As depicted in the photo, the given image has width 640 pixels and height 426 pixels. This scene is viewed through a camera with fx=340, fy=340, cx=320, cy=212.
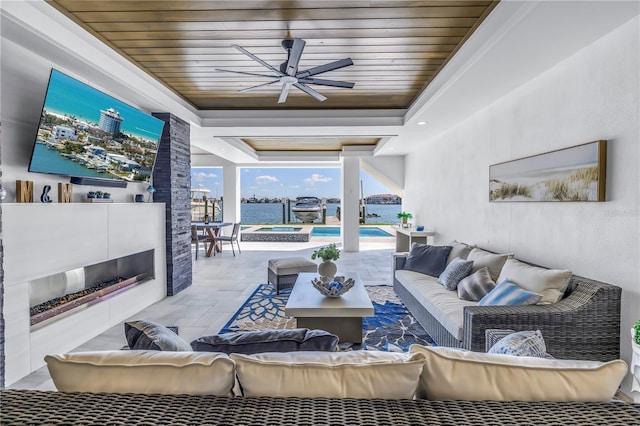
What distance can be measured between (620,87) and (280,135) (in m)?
4.59

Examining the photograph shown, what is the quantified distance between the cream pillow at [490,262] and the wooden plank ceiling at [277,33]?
2.08m

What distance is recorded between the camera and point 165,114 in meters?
4.66

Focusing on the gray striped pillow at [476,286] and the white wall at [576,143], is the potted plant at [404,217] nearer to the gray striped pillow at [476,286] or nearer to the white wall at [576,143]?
the white wall at [576,143]

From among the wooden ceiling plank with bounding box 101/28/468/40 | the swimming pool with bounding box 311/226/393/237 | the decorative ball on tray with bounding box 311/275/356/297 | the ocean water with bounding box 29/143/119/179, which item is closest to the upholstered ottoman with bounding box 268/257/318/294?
the decorative ball on tray with bounding box 311/275/356/297

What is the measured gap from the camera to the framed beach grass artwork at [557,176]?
248cm

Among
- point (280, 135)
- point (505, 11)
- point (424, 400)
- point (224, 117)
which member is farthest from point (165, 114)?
point (424, 400)

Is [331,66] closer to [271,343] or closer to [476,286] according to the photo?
[476,286]

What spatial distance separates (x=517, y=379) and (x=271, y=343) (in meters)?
0.89

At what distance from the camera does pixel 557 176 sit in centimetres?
292

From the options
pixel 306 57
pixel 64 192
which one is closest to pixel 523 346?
pixel 306 57

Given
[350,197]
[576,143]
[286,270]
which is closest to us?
[576,143]

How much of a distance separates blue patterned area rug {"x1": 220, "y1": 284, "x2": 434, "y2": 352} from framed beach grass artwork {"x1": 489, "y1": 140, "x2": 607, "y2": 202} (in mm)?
1714

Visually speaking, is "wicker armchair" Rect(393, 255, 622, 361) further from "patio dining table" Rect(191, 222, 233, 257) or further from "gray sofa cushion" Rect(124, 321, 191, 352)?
"patio dining table" Rect(191, 222, 233, 257)

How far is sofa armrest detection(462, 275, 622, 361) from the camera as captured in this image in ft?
7.53
